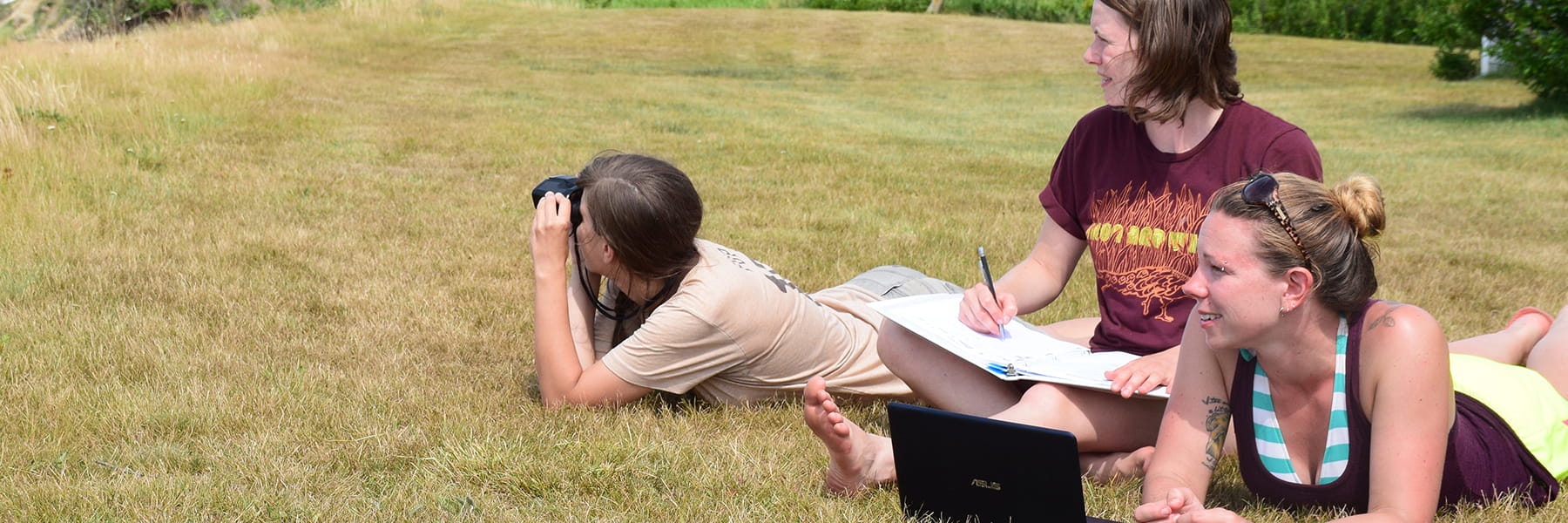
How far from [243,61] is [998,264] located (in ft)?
39.5

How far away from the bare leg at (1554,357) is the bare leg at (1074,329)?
1.30 m

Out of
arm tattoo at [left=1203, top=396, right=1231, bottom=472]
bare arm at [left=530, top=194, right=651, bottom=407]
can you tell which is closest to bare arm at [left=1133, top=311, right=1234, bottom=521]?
arm tattoo at [left=1203, top=396, right=1231, bottom=472]

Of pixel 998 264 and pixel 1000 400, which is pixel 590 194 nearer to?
pixel 1000 400

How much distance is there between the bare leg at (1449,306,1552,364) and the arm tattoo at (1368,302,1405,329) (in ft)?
4.39

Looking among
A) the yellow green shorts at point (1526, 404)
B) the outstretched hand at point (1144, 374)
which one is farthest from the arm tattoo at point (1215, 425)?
the yellow green shorts at point (1526, 404)

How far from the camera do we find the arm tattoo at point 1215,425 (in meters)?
2.95

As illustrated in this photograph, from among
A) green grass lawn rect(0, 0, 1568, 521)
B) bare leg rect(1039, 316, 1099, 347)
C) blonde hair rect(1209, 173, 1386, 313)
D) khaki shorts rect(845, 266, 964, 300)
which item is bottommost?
green grass lawn rect(0, 0, 1568, 521)

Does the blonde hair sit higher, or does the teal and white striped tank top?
the blonde hair


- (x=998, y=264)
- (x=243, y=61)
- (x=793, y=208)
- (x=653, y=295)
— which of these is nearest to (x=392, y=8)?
(x=243, y=61)

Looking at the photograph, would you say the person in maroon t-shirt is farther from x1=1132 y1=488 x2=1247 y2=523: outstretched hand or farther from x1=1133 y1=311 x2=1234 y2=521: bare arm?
x1=1132 y1=488 x2=1247 y2=523: outstretched hand

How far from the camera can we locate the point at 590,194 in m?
3.81

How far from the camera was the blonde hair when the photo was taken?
2.52m

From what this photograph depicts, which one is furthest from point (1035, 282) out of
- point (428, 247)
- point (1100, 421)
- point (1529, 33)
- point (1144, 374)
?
point (1529, 33)

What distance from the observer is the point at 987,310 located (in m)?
3.64
